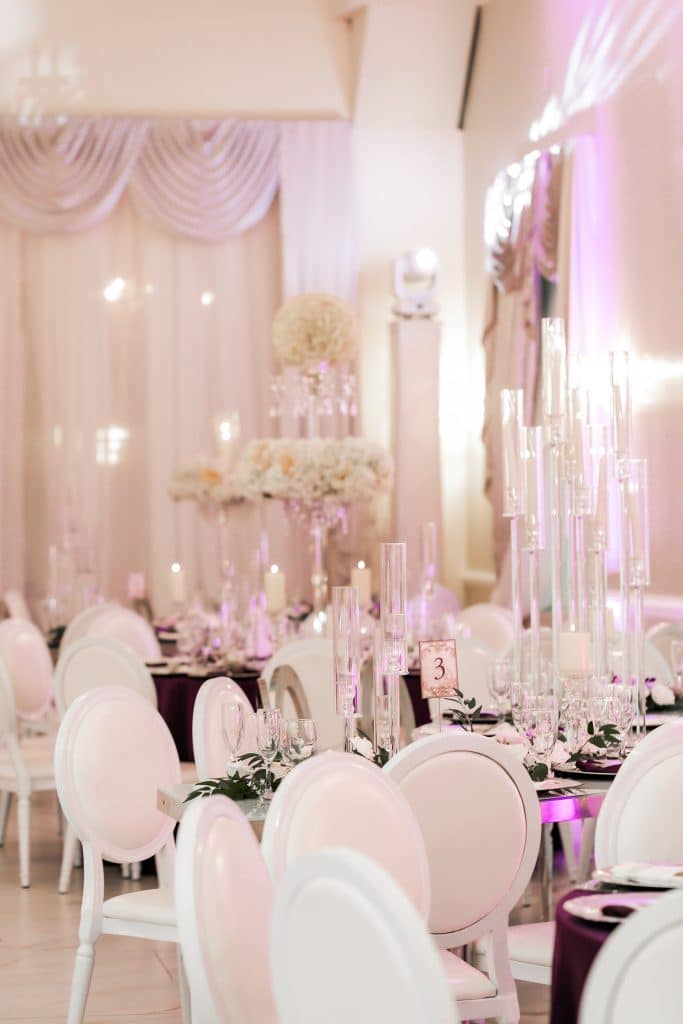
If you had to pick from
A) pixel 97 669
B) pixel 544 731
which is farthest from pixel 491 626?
pixel 544 731

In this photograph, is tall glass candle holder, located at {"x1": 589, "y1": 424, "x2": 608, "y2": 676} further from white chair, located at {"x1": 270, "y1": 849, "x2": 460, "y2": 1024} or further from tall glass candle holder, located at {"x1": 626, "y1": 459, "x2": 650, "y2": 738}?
white chair, located at {"x1": 270, "y1": 849, "x2": 460, "y2": 1024}

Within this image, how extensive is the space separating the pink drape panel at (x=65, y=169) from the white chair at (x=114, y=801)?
555cm

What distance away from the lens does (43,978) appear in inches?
169

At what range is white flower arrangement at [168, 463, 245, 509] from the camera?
6.61m

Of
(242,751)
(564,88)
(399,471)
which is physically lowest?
(242,751)

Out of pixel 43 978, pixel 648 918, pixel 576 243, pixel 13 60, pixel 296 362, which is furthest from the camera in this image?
pixel 13 60

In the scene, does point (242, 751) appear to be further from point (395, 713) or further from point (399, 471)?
point (399, 471)

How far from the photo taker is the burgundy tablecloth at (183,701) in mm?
5648

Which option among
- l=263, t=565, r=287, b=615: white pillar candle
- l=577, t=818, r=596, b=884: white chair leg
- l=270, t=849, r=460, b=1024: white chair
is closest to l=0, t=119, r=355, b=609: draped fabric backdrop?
l=263, t=565, r=287, b=615: white pillar candle

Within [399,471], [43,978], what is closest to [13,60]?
[399,471]

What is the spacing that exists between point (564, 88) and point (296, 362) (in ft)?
6.39

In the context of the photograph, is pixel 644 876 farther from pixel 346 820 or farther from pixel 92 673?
pixel 92 673

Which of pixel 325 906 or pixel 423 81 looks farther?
pixel 423 81

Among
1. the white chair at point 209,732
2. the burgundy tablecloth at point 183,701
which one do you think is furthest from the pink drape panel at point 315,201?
the white chair at point 209,732
